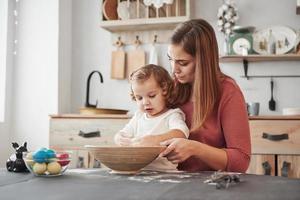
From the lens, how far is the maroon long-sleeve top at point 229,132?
5.09ft

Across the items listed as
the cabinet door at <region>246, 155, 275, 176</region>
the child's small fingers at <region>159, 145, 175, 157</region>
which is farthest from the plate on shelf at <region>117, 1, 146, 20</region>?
the child's small fingers at <region>159, 145, 175, 157</region>

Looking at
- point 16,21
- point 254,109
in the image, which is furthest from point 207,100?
point 16,21

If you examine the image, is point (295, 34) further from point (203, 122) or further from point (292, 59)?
point (203, 122)

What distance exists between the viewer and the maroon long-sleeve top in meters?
1.55

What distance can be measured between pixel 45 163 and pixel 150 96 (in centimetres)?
52

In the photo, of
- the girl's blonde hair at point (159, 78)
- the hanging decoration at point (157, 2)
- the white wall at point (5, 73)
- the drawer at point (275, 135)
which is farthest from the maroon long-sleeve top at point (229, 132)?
the white wall at point (5, 73)

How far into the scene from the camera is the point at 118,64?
3.53m

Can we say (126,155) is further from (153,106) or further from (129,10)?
(129,10)

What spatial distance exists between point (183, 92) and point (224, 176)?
2.29 ft

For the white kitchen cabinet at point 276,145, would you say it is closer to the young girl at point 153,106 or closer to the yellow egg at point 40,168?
the young girl at point 153,106

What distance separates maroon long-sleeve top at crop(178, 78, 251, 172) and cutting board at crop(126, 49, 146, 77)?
6.03ft

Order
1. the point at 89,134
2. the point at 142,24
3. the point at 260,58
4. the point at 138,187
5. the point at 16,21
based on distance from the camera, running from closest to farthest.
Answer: the point at 138,187, the point at 89,134, the point at 260,58, the point at 142,24, the point at 16,21

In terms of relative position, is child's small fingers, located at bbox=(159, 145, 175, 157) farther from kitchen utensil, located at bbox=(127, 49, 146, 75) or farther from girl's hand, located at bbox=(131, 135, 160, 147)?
kitchen utensil, located at bbox=(127, 49, 146, 75)

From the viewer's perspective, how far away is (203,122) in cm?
162
